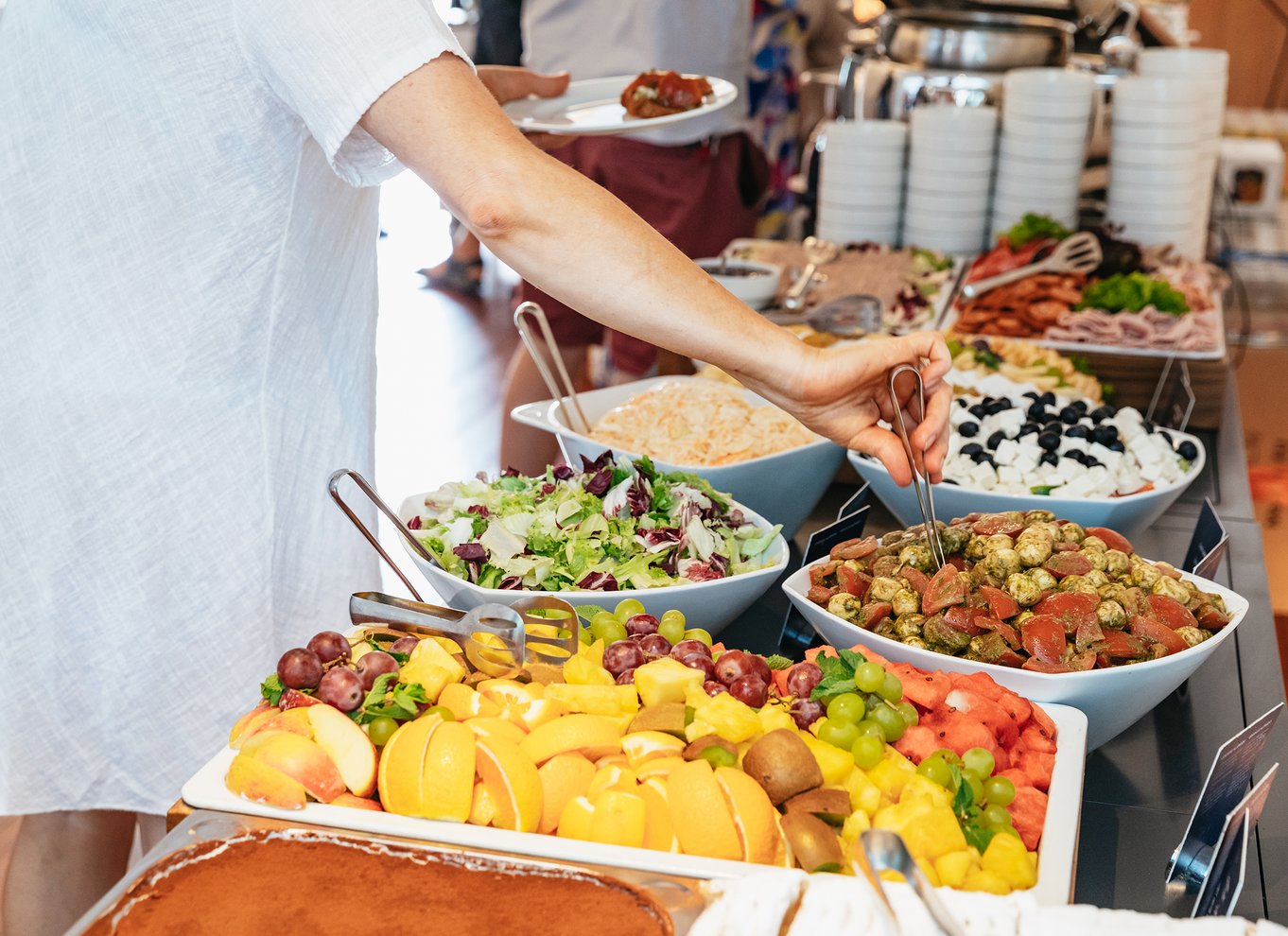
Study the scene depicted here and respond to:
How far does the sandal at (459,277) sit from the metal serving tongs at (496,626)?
508 cm

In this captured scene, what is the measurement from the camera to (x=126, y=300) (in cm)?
130

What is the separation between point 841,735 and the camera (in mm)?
931

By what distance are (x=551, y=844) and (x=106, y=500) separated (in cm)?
74

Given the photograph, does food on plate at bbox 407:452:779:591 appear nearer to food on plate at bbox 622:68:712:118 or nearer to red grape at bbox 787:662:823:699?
red grape at bbox 787:662:823:699

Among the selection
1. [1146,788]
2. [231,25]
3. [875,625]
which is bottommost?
[1146,788]

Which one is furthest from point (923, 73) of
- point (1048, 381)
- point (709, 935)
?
→ point (709, 935)

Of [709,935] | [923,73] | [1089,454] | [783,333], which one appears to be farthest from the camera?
[923,73]

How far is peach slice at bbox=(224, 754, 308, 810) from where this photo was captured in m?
Result: 0.87

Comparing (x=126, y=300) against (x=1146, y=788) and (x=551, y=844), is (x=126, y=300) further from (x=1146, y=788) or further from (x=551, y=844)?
(x=1146, y=788)

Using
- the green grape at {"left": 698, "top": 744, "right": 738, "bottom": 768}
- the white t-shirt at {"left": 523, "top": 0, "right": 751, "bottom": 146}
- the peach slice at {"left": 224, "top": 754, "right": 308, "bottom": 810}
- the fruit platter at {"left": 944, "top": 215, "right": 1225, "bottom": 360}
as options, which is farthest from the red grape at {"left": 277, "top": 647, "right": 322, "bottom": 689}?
the white t-shirt at {"left": 523, "top": 0, "right": 751, "bottom": 146}

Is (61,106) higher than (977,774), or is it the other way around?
(61,106)

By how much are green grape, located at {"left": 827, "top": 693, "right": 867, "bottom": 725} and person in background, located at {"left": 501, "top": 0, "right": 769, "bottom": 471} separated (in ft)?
6.29

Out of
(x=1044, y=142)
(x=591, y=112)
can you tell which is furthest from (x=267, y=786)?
(x=1044, y=142)

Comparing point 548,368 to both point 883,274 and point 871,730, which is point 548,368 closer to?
point 871,730
